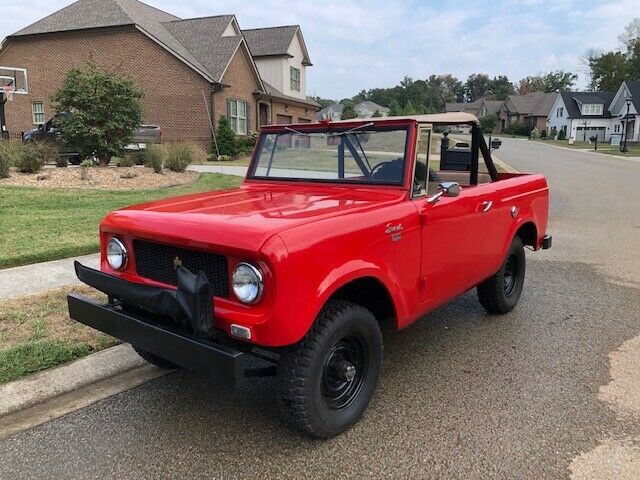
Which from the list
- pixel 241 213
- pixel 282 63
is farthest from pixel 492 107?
pixel 241 213

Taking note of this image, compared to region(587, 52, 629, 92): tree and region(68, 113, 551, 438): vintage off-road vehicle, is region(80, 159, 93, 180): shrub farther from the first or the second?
region(587, 52, 629, 92): tree

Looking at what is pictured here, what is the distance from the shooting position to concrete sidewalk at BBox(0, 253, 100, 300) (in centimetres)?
505

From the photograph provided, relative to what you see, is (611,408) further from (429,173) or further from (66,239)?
(66,239)

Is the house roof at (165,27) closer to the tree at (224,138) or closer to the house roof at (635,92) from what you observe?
the tree at (224,138)

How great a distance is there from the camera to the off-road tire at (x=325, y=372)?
268 cm

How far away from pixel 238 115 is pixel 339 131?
2331cm

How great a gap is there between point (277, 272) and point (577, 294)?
4.28 metres

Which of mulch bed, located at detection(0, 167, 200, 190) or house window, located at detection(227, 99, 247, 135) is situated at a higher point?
house window, located at detection(227, 99, 247, 135)

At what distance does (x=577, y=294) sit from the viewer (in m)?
5.63

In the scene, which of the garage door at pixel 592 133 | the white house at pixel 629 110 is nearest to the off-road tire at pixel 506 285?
the white house at pixel 629 110

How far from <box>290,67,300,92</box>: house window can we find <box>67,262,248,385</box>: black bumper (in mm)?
31329

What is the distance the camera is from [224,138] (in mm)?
23344

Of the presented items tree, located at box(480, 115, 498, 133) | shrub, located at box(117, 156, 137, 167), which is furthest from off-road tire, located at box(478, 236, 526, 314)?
shrub, located at box(117, 156, 137, 167)

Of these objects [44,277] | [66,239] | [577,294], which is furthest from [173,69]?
[577,294]
